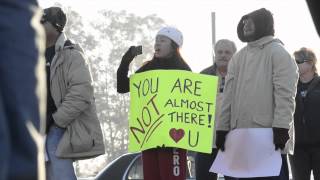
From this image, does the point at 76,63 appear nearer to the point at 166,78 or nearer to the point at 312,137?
the point at 166,78

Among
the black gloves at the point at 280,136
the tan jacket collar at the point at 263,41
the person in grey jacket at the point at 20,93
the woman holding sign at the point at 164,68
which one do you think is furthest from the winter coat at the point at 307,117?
the person in grey jacket at the point at 20,93

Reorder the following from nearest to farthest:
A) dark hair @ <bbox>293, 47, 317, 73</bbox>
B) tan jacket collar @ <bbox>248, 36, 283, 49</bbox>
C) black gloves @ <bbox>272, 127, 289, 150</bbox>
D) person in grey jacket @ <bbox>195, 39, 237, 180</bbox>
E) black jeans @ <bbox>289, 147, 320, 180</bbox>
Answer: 1. black gloves @ <bbox>272, 127, 289, 150</bbox>
2. tan jacket collar @ <bbox>248, 36, 283, 49</bbox>
3. person in grey jacket @ <bbox>195, 39, 237, 180</bbox>
4. black jeans @ <bbox>289, 147, 320, 180</bbox>
5. dark hair @ <bbox>293, 47, 317, 73</bbox>

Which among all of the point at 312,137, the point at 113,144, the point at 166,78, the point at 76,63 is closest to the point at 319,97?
the point at 312,137

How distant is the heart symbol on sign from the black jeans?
1543 millimetres

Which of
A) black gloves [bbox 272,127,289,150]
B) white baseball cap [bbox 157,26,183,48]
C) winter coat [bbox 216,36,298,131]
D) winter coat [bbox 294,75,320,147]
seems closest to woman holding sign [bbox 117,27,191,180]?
white baseball cap [bbox 157,26,183,48]

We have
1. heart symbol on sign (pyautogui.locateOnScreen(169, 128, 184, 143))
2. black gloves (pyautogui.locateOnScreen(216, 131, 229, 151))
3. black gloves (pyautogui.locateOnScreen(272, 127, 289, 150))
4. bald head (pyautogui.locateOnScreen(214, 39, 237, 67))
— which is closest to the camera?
black gloves (pyautogui.locateOnScreen(272, 127, 289, 150))

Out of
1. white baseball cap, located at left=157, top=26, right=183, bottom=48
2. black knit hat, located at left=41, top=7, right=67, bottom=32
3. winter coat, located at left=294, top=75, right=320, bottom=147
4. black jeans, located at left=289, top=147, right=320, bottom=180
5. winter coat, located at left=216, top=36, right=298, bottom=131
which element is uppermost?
black knit hat, located at left=41, top=7, right=67, bottom=32

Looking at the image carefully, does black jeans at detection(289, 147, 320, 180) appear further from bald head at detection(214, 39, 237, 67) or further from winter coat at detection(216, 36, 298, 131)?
winter coat at detection(216, 36, 298, 131)

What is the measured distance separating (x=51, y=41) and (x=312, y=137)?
258 cm

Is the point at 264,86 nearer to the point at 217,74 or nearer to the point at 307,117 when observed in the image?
the point at 217,74

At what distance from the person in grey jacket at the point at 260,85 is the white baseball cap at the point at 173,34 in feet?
1.68

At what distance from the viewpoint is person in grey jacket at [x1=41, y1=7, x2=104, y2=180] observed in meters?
6.80

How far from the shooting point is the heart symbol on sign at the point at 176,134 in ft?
22.8

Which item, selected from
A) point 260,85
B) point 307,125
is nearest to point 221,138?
point 260,85
